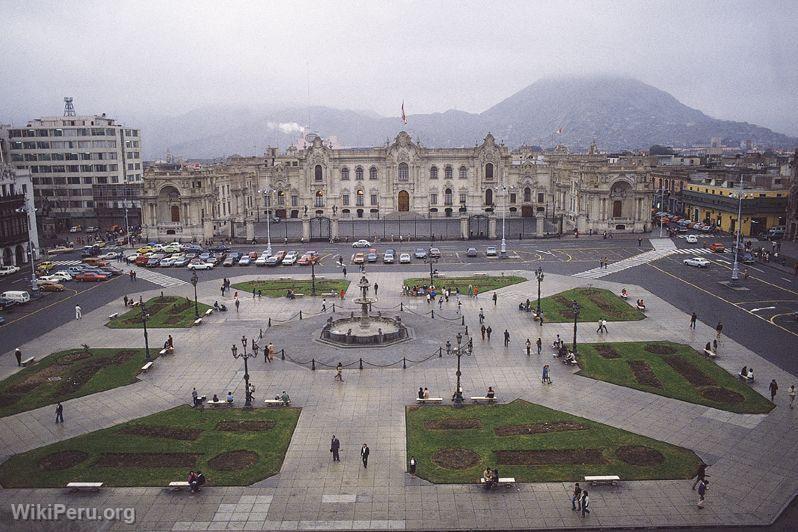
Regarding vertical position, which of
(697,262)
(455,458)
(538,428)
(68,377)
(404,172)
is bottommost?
(455,458)

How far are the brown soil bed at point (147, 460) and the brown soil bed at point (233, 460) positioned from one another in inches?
35.7

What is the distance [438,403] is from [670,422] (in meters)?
11.2

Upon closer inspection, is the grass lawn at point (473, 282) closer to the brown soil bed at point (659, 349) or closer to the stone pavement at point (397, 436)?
the stone pavement at point (397, 436)

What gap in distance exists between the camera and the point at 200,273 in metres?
71.1

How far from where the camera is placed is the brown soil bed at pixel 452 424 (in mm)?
30797

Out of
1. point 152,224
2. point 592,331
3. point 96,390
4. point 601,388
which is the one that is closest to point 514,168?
point 152,224

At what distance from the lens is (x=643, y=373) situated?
1478 inches

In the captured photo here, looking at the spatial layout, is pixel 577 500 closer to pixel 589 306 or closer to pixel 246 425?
pixel 246 425

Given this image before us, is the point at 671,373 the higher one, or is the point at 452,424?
the point at 671,373

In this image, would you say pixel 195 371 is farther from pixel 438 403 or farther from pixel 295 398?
pixel 438 403

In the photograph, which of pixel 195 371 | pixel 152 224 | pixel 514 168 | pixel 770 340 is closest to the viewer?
pixel 195 371

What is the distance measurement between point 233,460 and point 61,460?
7380 mm

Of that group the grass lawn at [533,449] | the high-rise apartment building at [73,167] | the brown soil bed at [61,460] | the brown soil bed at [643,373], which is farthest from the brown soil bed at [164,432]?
the high-rise apartment building at [73,167]

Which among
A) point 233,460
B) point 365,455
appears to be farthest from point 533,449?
point 233,460
